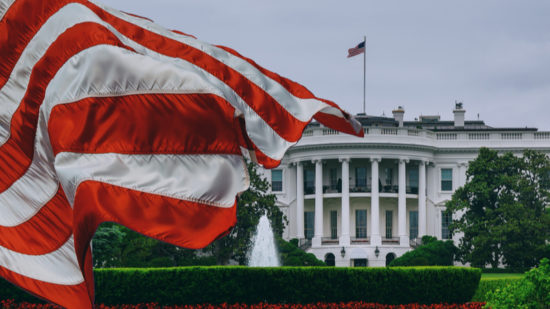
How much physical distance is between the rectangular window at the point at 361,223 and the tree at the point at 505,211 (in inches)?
446

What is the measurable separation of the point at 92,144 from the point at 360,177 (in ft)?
190

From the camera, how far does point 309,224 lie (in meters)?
65.2

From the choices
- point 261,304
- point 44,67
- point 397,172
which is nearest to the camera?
point 44,67

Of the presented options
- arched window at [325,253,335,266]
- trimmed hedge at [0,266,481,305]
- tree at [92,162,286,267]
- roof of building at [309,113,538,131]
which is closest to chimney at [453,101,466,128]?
roof of building at [309,113,538,131]

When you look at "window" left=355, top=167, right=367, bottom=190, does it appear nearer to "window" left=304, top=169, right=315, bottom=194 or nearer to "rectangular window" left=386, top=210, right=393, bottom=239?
"rectangular window" left=386, top=210, right=393, bottom=239

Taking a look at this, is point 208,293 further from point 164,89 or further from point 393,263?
point 393,263

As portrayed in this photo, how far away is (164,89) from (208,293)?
445 inches

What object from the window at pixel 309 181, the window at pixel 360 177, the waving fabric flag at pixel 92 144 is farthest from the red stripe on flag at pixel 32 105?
the window at pixel 309 181

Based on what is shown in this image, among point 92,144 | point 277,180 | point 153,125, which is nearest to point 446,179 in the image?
point 277,180

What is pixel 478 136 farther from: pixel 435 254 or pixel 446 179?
pixel 435 254

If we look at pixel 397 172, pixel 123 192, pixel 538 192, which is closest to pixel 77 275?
pixel 123 192

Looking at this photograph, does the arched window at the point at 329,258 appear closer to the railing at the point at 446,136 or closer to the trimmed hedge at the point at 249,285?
the railing at the point at 446,136

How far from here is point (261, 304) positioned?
17.5m

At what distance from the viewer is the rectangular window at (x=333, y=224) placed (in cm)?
Result: 6431
